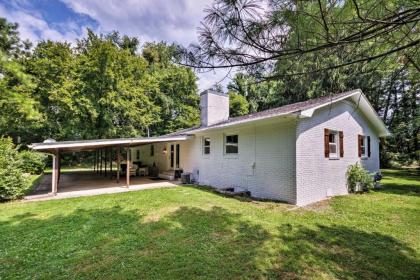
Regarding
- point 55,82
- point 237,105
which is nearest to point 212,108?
point 237,105

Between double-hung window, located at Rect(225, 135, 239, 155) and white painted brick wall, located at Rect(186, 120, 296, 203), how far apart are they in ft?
0.65

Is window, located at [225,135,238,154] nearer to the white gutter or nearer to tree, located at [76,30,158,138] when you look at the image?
the white gutter

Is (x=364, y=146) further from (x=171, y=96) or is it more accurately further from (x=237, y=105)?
(x=171, y=96)

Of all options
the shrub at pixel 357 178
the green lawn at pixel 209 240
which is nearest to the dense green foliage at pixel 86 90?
the green lawn at pixel 209 240

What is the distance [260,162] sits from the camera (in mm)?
8141

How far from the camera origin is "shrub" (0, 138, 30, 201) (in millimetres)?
7668

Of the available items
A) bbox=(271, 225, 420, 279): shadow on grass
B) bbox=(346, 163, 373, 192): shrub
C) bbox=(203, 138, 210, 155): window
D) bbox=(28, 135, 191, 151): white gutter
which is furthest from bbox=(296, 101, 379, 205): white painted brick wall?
bbox=(28, 135, 191, 151): white gutter

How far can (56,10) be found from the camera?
794 centimetres

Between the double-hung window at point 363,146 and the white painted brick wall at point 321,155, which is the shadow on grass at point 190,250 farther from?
the double-hung window at point 363,146

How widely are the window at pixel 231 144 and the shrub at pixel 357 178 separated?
4584 millimetres

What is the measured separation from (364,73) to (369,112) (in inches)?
336

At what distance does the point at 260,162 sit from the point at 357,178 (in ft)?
14.3

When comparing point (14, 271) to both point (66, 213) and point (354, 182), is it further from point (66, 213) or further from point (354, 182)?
point (354, 182)

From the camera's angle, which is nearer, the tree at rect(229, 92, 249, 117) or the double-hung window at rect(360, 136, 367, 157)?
the double-hung window at rect(360, 136, 367, 157)
